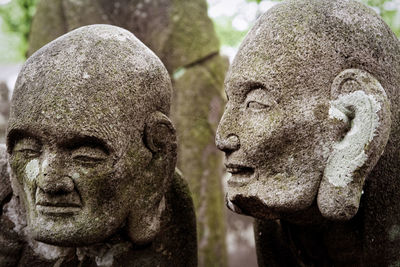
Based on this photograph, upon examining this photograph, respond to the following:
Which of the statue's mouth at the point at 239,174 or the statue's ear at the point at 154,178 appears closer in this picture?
the statue's mouth at the point at 239,174

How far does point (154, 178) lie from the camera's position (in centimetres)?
180

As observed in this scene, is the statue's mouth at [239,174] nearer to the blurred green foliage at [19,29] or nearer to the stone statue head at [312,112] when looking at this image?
the stone statue head at [312,112]

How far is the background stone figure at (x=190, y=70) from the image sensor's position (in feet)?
11.9

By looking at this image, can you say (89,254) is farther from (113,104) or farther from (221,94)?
(221,94)

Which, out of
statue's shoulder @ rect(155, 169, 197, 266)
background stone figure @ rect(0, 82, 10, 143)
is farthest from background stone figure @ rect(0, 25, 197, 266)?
background stone figure @ rect(0, 82, 10, 143)

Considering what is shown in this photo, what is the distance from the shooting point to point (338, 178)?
1.41 meters

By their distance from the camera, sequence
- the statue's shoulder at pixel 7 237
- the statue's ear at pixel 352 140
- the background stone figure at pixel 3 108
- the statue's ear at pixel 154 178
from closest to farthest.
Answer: the statue's ear at pixel 352 140 → the statue's ear at pixel 154 178 → the statue's shoulder at pixel 7 237 → the background stone figure at pixel 3 108

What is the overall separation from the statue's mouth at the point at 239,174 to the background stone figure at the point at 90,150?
14.2 inches

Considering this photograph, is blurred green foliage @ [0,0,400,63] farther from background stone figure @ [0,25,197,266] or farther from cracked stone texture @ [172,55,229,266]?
background stone figure @ [0,25,197,266]

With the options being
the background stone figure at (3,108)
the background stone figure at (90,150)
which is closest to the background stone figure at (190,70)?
the background stone figure at (3,108)

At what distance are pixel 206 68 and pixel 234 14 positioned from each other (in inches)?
52.5

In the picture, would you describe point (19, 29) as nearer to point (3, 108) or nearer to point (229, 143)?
point (3, 108)

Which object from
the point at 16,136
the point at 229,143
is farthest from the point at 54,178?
the point at 229,143

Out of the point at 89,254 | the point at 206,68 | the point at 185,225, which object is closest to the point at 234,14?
the point at 206,68
